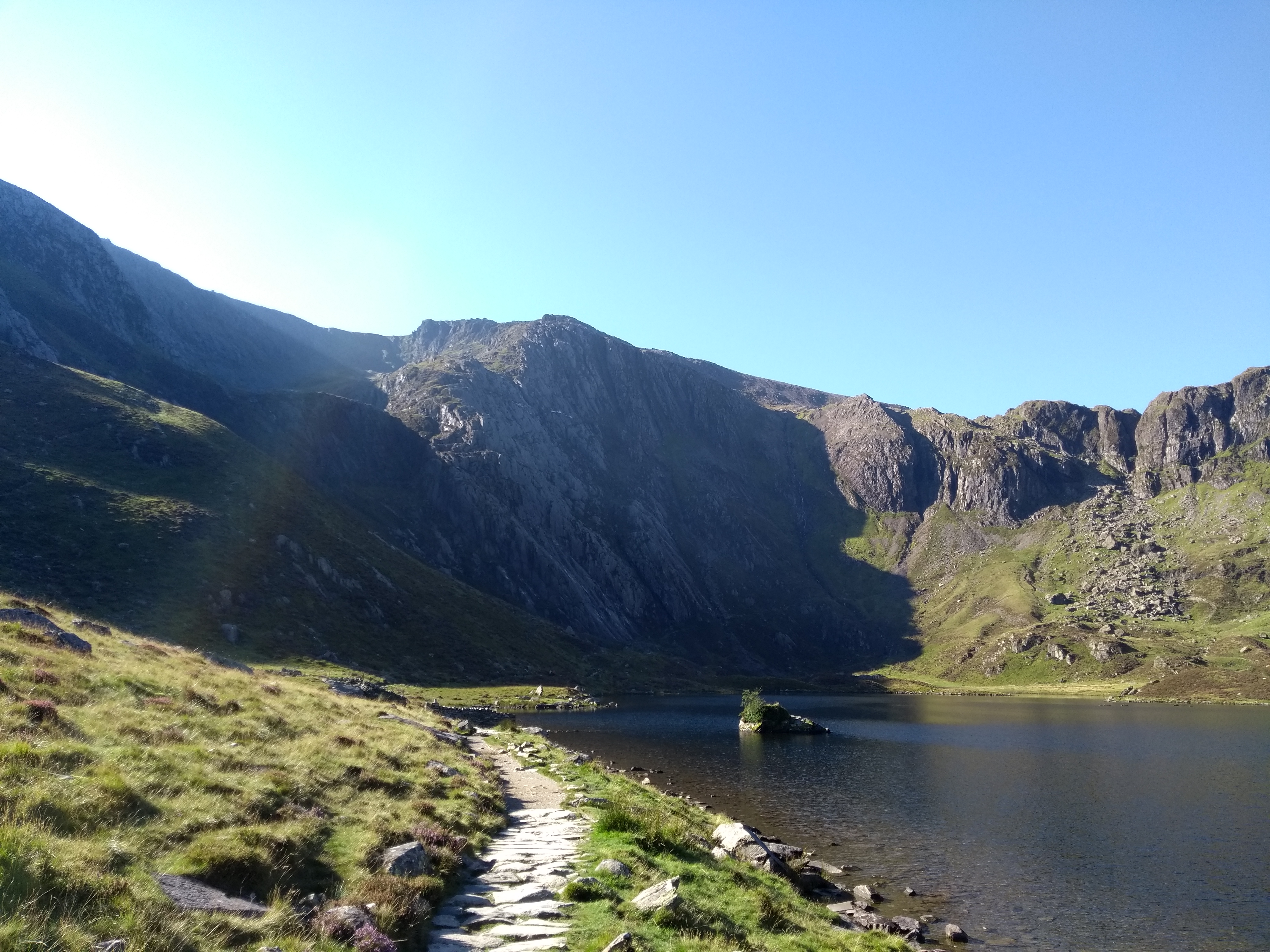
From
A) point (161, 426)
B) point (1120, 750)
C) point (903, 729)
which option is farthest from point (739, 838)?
point (161, 426)

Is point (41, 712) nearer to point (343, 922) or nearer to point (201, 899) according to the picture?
point (201, 899)

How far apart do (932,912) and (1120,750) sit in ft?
252

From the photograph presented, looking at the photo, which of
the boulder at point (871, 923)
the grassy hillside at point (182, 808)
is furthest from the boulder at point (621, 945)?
the boulder at point (871, 923)

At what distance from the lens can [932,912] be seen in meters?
32.1

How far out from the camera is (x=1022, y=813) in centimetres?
5394

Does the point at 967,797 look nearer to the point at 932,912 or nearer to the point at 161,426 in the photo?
the point at 932,912

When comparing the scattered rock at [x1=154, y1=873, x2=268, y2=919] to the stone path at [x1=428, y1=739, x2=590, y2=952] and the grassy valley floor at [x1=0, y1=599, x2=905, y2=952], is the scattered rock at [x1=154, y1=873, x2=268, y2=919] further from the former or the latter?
the stone path at [x1=428, y1=739, x2=590, y2=952]

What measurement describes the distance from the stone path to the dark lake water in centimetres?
1670

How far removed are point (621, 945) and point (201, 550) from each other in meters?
137

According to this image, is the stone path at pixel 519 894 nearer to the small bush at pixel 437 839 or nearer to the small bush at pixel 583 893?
the small bush at pixel 583 893

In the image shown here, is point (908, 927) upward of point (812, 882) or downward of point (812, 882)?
downward

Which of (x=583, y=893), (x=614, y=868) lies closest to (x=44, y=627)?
(x=614, y=868)

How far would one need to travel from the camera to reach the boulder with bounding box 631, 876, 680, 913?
17.5m

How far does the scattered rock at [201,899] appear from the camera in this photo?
12680mm
